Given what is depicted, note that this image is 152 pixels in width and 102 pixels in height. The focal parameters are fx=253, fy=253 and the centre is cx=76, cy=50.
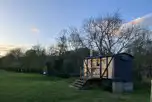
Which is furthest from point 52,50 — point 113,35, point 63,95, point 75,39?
point 63,95

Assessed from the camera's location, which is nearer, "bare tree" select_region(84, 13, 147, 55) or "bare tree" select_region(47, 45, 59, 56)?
"bare tree" select_region(84, 13, 147, 55)

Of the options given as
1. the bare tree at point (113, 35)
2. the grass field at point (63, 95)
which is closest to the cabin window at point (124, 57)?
the grass field at point (63, 95)

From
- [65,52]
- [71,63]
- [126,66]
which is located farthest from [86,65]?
[65,52]

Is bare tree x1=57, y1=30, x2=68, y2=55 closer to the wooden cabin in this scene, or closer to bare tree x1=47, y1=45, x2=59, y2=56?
bare tree x1=47, y1=45, x2=59, y2=56

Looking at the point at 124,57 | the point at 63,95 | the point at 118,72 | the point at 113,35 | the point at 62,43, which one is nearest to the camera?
the point at 63,95

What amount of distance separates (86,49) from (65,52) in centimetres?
1009

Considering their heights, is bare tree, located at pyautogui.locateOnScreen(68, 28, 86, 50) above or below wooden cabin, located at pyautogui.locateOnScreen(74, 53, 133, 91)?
above

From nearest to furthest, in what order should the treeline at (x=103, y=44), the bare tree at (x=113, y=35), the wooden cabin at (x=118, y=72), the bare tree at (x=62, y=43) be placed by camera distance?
the wooden cabin at (x=118, y=72), the treeline at (x=103, y=44), the bare tree at (x=113, y=35), the bare tree at (x=62, y=43)

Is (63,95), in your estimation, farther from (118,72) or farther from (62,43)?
(62,43)

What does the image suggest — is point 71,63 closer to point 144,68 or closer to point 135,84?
point 144,68

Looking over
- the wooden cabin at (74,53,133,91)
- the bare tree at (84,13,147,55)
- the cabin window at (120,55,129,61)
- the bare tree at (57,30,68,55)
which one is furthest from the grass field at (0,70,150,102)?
the bare tree at (57,30,68,55)

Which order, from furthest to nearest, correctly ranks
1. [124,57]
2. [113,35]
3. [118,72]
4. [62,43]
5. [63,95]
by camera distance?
[62,43] < [113,35] < [124,57] < [118,72] < [63,95]

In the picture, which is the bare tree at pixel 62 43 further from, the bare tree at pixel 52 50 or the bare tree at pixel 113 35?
the bare tree at pixel 113 35

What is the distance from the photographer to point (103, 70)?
21688mm
